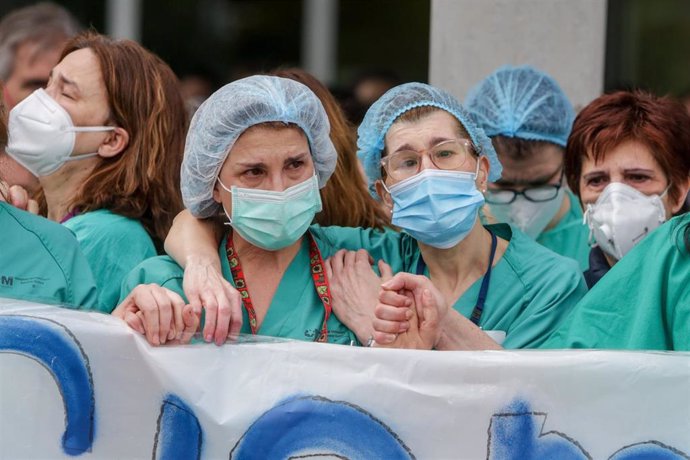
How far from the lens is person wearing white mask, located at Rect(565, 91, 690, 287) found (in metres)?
4.06

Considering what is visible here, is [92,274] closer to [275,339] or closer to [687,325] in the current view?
[275,339]

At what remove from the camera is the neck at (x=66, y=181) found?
445cm

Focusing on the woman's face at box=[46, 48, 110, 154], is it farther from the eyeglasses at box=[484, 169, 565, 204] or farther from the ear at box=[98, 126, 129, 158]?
the eyeglasses at box=[484, 169, 565, 204]

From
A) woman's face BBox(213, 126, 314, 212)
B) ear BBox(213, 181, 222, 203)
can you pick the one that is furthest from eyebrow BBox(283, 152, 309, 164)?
ear BBox(213, 181, 222, 203)

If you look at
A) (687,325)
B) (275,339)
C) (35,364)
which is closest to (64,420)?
(35,364)

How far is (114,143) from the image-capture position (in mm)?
4449

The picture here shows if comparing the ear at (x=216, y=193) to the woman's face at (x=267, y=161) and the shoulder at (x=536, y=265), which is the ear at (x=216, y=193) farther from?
the shoulder at (x=536, y=265)

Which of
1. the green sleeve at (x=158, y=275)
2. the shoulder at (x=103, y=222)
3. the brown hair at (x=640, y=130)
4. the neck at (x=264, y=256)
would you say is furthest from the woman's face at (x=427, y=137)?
the shoulder at (x=103, y=222)

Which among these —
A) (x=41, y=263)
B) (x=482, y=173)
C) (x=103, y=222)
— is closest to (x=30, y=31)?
(x=103, y=222)

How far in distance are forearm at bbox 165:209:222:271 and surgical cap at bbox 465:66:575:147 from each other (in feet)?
4.53

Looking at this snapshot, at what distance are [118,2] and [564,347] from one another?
27.7 ft

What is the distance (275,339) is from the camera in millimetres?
3229

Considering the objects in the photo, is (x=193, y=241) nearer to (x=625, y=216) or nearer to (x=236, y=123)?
(x=236, y=123)

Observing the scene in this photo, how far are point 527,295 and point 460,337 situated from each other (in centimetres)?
38
